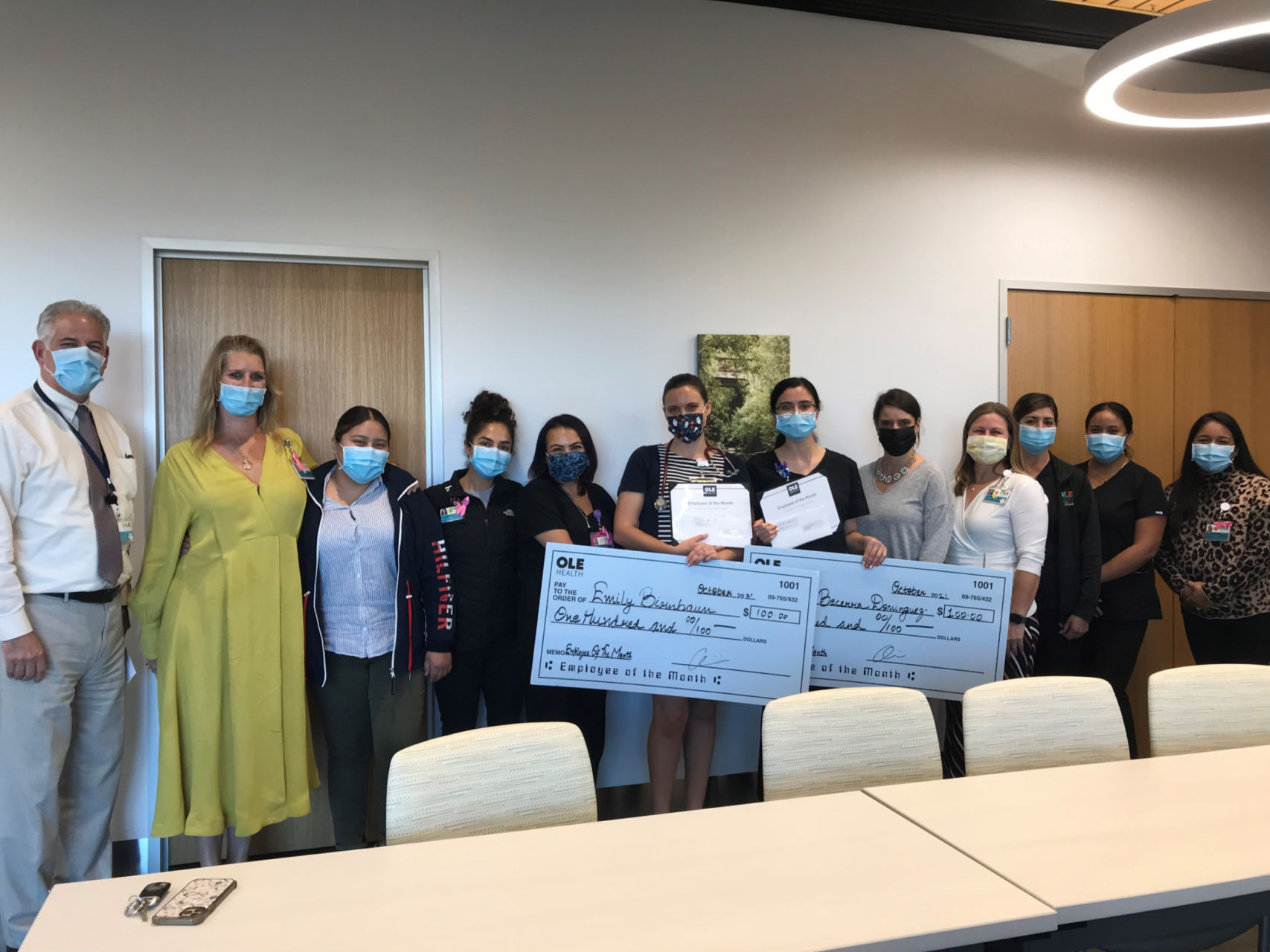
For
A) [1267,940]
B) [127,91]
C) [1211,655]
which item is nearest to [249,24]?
[127,91]

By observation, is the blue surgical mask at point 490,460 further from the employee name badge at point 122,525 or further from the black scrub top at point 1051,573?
the black scrub top at point 1051,573

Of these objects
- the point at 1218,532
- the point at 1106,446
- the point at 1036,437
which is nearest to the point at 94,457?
the point at 1036,437

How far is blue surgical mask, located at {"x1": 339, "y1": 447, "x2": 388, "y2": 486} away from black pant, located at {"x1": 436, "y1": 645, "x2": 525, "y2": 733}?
2.44 feet

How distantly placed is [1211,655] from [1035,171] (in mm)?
2405

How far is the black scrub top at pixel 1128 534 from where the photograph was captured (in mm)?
3617

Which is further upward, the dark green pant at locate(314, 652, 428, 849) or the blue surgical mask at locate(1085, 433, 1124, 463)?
the blue surgical mask at locate(1085, 433, 1124, 463)

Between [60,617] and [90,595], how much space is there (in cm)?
10

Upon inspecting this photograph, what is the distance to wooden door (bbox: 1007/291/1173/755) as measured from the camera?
412 centimetres

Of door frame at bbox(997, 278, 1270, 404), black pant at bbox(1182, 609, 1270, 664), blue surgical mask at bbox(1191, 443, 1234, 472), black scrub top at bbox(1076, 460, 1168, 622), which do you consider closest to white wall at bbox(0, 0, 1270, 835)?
door frame at bbox(997, 278, 1270, 404)

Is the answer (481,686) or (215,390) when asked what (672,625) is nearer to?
(481,686)

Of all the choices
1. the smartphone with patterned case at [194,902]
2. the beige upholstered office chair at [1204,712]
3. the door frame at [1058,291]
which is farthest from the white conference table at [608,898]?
→ the door frame at [1058,291]

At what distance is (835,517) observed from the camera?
3025 millimetres

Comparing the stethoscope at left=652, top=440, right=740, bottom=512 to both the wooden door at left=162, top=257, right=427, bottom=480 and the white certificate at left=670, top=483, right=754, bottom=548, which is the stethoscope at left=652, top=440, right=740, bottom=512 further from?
the wooden door at left=162, top=257, right=427, bottom=480

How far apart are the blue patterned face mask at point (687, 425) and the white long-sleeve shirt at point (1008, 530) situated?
110 cm
